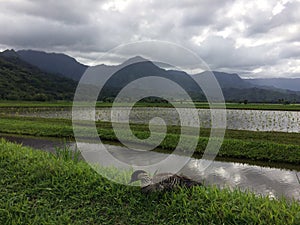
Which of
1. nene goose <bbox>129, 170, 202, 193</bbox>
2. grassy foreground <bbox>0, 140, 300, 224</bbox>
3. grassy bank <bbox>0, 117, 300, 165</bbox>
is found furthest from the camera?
grassy bank <bbox>0, 117, 300, 165</bbox>

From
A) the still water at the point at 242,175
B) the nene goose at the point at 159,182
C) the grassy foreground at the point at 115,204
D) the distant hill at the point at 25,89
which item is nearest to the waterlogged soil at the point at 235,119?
the still water at the point at 242,175

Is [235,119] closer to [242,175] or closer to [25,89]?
[242,175]

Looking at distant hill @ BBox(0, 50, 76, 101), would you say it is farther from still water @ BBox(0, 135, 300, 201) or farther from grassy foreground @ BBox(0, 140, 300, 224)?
grassy foreground @ BBox(0, 140, 300, 224)

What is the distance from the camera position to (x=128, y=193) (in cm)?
428

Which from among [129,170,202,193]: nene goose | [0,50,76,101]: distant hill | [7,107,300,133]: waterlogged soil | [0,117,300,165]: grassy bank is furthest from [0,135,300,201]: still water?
[0,50,76,101]: distant hill

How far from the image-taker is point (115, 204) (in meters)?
4.12

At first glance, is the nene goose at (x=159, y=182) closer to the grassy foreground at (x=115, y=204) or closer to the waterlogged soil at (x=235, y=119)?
the grassy foreground at (x=115, y=204)

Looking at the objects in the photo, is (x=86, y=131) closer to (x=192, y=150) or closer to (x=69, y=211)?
(x=192, y=150)

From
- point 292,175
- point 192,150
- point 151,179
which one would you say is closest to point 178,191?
point 151,179

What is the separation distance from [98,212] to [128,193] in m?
0.56

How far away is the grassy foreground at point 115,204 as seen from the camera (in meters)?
3.60

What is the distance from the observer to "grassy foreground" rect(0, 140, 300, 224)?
3600 millimetres

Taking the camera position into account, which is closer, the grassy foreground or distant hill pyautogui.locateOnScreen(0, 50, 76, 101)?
the grassy foreground

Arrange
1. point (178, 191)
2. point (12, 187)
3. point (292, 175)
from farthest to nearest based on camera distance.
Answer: point (292, 175) → point (12, 187) → point (178, 191)
